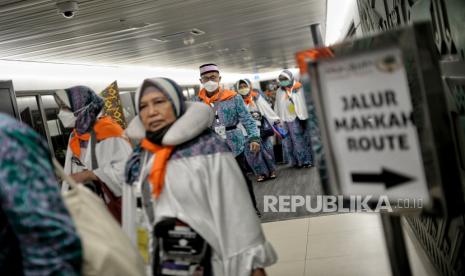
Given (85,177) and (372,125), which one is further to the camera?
(85,177)

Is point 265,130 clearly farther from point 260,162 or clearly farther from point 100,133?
point 100,133

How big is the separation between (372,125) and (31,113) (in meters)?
7.50

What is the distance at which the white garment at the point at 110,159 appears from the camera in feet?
9.45

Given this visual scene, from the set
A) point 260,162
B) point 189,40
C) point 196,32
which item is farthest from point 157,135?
point 189,40

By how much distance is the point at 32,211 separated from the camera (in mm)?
1140

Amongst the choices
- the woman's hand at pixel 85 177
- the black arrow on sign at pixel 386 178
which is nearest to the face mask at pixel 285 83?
the woman's hand at pixel 85 177

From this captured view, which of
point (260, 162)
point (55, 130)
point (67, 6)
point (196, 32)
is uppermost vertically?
point (196, 32)

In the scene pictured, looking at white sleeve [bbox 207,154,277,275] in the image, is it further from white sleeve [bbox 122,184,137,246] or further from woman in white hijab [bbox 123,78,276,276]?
white sleeve [bbox 122,184,137,246]

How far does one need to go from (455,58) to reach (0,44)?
6458 mm

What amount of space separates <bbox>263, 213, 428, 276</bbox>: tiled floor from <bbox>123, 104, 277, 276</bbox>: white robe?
1488 millimetres

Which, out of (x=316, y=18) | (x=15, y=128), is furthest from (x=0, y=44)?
(x=15, y=128)

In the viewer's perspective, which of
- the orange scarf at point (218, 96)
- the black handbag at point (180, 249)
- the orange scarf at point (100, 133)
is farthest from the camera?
the orange scarf at point (218, 96)

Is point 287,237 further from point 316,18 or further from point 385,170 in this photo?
point 316,18

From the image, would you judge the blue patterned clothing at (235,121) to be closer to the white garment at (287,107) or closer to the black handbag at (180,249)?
the white garment at (287,107)
